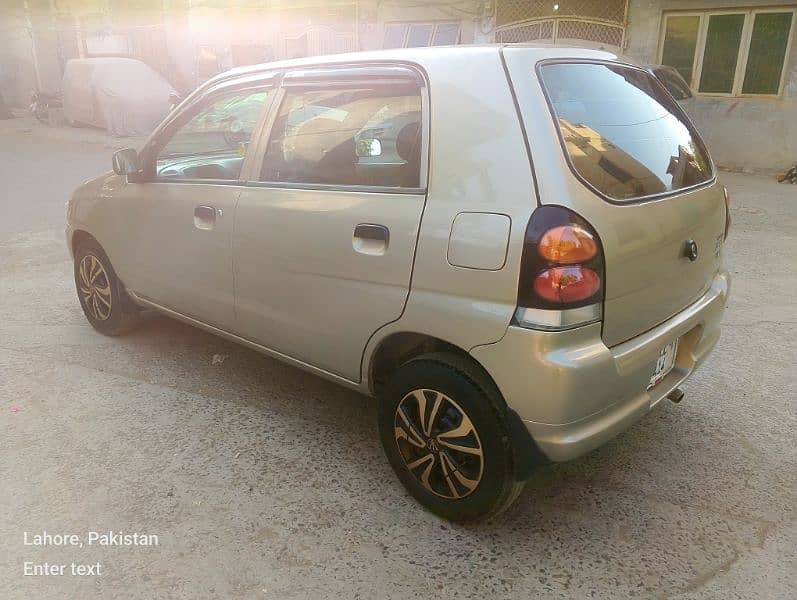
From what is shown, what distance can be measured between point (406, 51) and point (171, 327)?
2688 mm

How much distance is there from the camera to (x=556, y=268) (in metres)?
1.94

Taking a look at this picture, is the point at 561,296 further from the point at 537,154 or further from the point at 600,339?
the point at 537,154

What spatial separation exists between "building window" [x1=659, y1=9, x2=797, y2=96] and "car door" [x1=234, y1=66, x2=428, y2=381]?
10.2 meters

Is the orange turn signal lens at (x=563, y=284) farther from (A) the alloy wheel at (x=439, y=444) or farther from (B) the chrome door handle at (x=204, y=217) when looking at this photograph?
(B) the chrome door handle at (x=204, y=217)

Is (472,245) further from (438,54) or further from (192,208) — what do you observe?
(192,208)

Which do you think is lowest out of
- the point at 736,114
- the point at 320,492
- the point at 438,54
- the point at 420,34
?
the point at 320,492

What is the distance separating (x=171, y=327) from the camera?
14.1 feet

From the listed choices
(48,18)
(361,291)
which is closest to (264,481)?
(361,291)

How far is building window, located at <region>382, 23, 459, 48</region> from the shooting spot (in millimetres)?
12617

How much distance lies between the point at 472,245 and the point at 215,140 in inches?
92.1

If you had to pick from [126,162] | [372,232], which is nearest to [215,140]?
[126,162]

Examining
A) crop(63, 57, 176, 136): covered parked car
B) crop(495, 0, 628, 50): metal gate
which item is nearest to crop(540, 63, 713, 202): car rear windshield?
crop(495, 0, 628, 50): metal gate

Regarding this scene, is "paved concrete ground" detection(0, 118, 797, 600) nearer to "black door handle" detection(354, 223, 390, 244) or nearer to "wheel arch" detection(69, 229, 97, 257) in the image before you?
"wheel arch" detection(69, 229, 97, 257)

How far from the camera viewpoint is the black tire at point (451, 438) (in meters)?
2.15
